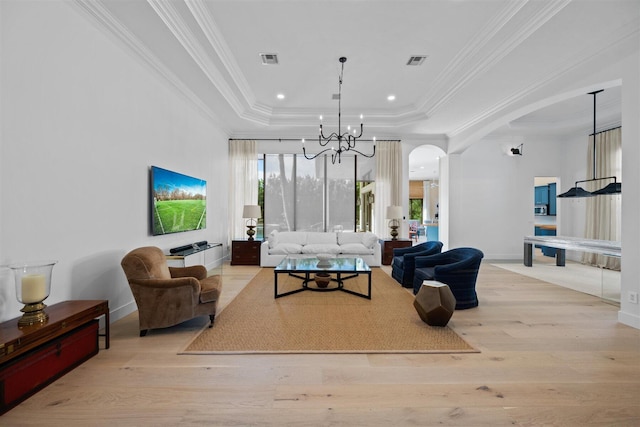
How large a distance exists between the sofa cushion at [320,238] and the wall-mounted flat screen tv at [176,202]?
2226mm

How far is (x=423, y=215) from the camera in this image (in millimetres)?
14711

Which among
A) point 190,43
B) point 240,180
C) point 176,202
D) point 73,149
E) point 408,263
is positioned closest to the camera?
point 73,149

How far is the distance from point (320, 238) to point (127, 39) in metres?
4.60

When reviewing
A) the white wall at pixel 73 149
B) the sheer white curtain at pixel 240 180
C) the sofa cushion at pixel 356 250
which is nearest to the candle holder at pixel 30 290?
the white wall at pixel 73 149

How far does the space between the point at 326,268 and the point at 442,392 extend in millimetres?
2220

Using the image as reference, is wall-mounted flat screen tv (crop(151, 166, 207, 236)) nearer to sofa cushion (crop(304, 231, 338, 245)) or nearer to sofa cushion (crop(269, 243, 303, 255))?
sofa cushion (crop(269, 243, 303, 255))

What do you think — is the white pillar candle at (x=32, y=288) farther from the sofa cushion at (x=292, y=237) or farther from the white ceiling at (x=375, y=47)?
the sofa cushion at (x=292, y=237)

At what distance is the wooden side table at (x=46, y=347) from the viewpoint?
1725 millimetres

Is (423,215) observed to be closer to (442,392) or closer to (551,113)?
(551,113)

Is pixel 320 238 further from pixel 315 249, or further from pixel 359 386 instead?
pixel 359 386

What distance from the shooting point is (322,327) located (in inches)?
117

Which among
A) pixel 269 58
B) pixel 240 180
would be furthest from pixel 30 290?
pixel 240 180

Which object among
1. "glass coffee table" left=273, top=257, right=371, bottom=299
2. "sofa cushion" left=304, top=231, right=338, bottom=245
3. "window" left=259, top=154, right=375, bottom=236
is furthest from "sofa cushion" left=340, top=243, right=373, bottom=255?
"glass coffee table" left=273, top=257, right=371, bottom=299

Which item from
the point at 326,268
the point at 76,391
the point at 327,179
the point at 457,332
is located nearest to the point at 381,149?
the point at 327,179
